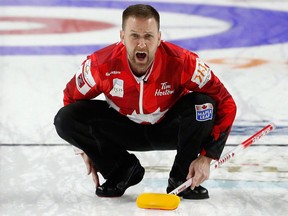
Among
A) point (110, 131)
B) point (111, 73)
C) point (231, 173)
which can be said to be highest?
point (111, 73)

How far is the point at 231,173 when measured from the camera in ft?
9.60

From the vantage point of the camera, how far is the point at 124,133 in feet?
9.01

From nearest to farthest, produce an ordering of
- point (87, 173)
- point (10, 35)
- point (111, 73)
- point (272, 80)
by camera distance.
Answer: point (111, 73)
point (87, 173)
point (272, 80)
point (10, 35)

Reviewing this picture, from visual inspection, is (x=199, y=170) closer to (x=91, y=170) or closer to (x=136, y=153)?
(x=91, y=170)

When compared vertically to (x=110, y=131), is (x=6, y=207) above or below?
below

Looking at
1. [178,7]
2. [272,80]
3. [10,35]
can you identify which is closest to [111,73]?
[272,80]

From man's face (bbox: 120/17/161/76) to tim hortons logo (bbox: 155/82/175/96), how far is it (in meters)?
0.10

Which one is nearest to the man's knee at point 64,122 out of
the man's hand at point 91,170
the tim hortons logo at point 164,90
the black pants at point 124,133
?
the black pants at point 124,133

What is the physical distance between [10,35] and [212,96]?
2650mm

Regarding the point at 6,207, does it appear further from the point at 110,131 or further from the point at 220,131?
the point at 220,131

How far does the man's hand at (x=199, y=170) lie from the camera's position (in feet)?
8.55

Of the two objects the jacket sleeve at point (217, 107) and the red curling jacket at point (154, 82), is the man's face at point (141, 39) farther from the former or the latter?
the jacket sleeve at point (217, 107)

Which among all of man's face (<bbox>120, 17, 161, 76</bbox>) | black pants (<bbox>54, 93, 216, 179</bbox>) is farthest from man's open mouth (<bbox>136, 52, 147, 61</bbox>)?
black pants (<bbox>54, 93, 216, 179</bbox>)

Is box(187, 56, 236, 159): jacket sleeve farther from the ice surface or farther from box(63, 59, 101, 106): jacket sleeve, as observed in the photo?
box(63, 59, 101, 106): jacket sleeve
